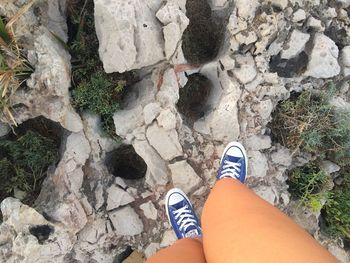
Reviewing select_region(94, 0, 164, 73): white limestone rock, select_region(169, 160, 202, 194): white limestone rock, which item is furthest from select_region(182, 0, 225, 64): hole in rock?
select_region(169, 160, 202, 194): white limestone rock

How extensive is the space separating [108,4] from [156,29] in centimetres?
45

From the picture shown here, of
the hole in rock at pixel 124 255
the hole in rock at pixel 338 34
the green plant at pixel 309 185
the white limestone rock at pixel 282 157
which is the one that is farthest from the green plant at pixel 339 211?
the hole in rock at pixel 124 255

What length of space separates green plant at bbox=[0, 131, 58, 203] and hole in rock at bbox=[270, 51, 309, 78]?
2.19 metres

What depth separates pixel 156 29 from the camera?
11.5 ft

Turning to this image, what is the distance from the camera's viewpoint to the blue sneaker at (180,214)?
12.4 ft

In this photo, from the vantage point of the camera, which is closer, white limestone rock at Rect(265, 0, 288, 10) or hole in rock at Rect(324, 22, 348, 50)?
white limestone rock at Rect(265, 0, 288, 10)

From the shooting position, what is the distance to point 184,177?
385 cm

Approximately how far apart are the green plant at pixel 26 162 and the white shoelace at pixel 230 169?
1544mm

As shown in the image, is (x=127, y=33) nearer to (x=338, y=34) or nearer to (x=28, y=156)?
(x=28, y=156)

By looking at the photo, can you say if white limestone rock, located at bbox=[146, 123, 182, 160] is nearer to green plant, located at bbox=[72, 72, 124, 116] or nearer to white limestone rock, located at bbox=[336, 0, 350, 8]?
green plant, located at bbox=[72, 72, 124, 116]

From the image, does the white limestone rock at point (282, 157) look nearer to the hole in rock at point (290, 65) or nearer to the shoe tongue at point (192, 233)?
the hole in rock at point (290, 65)

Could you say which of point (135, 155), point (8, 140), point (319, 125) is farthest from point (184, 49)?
point (8, 140)

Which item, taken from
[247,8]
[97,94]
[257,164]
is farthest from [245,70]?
[97,94]

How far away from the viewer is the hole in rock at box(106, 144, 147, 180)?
3980 mm
